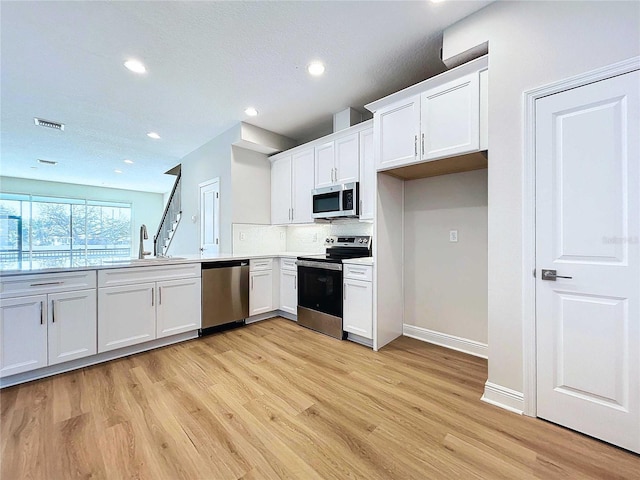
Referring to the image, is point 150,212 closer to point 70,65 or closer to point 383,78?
point 70,65

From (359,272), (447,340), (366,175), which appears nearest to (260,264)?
(359,272)

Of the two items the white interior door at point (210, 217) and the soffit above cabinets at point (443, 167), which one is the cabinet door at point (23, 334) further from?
the soffit above cabinets at point (443, 167)

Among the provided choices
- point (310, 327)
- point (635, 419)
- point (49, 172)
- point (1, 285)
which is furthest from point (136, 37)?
point (49, 172)

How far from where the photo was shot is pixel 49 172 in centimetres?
669

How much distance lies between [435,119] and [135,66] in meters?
2.95

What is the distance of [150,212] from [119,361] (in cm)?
829

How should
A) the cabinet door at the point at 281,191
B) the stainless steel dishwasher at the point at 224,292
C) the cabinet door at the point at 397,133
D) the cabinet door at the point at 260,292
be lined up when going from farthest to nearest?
the cabinet door at the point at 281,191 < the cabinet door at the point at 260,292 < the stainless steel dishwasher at the point at 224,292 < the cabinet door at the point at 397,133

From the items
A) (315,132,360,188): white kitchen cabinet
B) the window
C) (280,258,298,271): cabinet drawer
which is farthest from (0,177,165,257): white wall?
(315,132,360,188): white kitchen cabinet

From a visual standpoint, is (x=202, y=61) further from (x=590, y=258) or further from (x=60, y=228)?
(x=60, y=228)

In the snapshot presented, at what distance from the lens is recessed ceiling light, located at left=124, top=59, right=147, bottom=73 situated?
261 cm

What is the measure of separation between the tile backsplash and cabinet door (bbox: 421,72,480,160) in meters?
1.57

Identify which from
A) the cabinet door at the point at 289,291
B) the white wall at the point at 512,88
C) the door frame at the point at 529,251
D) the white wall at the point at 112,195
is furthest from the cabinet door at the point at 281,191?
the white wall at the point at 112,195

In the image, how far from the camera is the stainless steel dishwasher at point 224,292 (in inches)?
131

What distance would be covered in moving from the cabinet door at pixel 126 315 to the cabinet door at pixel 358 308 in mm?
2131
